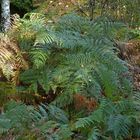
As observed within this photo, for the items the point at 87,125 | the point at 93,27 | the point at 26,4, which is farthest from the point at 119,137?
the point at 26,4

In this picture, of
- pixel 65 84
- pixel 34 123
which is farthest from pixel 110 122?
pixel 65 84

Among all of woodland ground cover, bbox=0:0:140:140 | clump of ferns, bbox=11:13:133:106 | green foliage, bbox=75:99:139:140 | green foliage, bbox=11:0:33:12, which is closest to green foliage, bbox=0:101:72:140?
→ woodland ground cover, bbox=0:0:140:140

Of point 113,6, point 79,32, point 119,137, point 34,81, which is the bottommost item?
point 119,137

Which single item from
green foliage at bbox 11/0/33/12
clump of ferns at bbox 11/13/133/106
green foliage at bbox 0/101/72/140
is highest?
green foliage at bbox 11/0/33/12

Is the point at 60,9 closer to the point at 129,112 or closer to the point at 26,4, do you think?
the point at 26,4

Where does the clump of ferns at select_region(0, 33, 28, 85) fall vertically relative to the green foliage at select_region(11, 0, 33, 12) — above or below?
below

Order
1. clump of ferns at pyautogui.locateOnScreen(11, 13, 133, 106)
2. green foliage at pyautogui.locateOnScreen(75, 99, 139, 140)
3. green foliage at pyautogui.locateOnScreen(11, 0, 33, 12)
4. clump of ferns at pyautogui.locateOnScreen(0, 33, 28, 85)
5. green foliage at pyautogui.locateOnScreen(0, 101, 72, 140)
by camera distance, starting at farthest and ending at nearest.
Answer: green foliage at pyautogui.locateOnScreen(11, 0, 33, 12) < clump of ferns at pyautogui.locateOnScreen(0, 33, 28, 85) < clump of ferns at pyautogui.locateOnScreen(11, 13, 133, 106) < green foliage at pyautogui.locateOnScreen(75, 99, 139, 140) < green foliage at pyautogui.locateOnScreen(0, 101, 72, 140)

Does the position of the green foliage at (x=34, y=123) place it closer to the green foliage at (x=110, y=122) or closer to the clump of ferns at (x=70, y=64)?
the green foliage at (x=110, y=122)

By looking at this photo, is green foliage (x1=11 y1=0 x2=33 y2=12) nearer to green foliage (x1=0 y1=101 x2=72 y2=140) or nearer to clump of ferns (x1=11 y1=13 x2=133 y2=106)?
clump of ferns (x1=11 y1=13 x2=133 y2=106)

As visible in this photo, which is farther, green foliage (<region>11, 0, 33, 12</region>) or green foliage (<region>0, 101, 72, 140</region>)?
green foliage (<region>11, 0, 33, 12</region>)

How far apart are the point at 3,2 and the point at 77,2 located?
234 cm

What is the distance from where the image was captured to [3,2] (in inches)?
335

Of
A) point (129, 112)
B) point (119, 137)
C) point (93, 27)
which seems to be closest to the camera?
point (119, 137)

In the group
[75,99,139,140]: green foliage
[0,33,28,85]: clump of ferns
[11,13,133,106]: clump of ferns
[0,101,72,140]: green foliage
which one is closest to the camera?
[0,101,72,140]: green foliage
